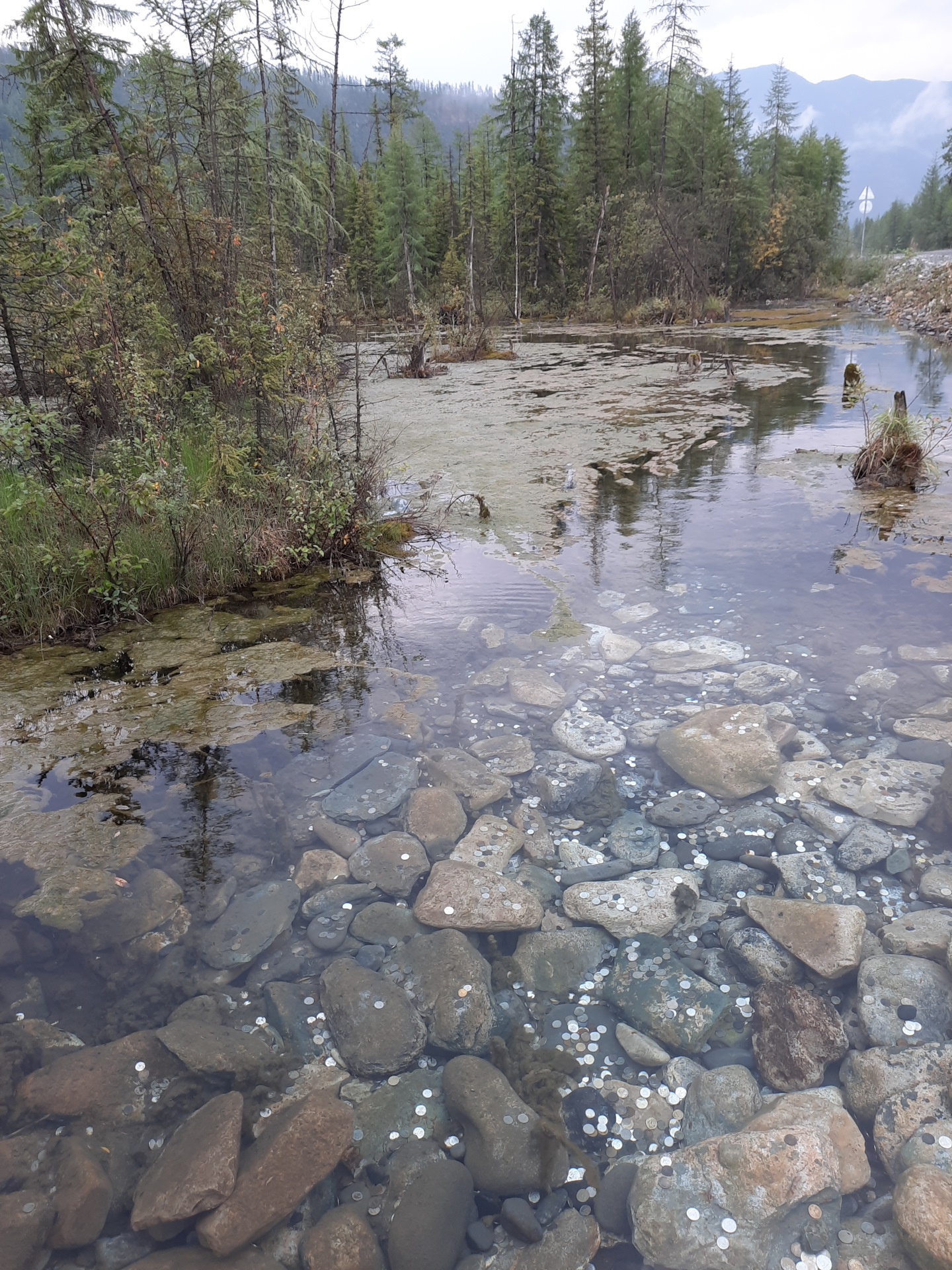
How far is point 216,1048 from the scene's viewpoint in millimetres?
2346

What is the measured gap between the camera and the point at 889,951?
8.35ft

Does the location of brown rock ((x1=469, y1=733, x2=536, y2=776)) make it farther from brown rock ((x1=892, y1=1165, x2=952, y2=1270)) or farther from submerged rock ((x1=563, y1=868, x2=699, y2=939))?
brown rock ((x1=892, y1=1165, x2=952, y2=1270))

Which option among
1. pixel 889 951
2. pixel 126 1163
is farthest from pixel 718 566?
pixel 126 1163


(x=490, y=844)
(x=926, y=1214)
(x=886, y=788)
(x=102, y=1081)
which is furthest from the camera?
(x=886, y=788)

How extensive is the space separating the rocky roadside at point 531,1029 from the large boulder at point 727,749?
2 centimetres

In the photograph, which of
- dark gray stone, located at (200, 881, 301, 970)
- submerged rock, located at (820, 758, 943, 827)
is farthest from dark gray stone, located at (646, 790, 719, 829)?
dark gray stone, located at (200, 881, 301, 970)

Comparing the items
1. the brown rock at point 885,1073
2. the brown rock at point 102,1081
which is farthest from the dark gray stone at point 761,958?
the brown rock at point 102,1081

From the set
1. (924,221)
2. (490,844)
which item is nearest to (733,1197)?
(490,844)

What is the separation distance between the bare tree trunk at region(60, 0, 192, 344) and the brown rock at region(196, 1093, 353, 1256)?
6086 millimetres

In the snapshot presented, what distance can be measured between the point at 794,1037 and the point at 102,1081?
216 centimetres

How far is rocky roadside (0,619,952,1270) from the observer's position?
190 cm

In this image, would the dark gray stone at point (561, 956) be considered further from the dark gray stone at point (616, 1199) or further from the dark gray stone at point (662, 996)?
the dark gray stone at point (616, 1199)

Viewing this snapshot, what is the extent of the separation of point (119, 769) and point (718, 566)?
452cm

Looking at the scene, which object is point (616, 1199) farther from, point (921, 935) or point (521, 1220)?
point (921, 935)
